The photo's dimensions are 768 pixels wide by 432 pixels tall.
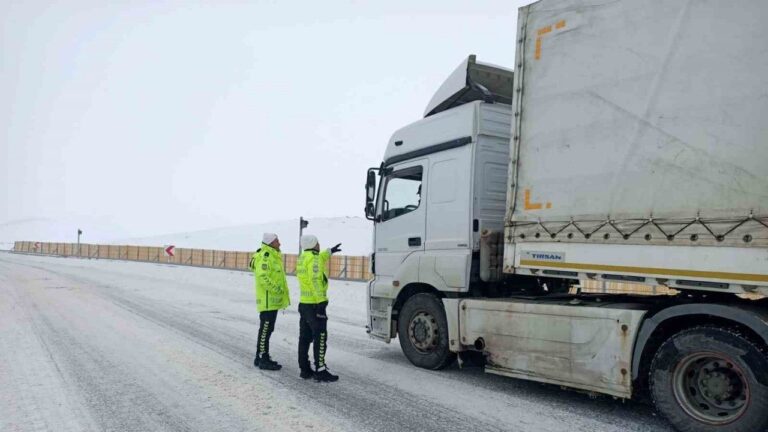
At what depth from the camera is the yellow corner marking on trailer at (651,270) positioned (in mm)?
3917

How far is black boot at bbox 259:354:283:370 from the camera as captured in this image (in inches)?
261

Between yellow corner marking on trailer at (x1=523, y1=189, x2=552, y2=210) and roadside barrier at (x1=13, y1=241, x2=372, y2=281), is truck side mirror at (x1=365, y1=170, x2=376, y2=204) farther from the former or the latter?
roadside barrier at (x1=13, y1=241, x2=372, y2=281)

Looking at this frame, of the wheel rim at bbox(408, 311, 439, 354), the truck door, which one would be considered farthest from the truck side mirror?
the wheel rim at bbox(408, 311, 439, 354)

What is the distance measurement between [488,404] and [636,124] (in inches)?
119

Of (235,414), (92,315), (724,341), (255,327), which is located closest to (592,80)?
(724,341)

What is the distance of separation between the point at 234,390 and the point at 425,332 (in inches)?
97.3

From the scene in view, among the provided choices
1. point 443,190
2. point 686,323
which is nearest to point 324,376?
point 443,190

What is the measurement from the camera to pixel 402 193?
762cm

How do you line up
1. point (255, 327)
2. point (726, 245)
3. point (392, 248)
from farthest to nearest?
point (255, 327)
point (392, 248)
point (726, 245)

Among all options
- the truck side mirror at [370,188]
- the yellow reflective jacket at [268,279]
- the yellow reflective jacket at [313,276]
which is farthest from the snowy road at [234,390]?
the truck side mirror at [370,188]

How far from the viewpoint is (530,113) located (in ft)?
18.9

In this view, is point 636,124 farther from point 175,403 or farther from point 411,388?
point 175,403

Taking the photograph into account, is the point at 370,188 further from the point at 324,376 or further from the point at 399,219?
the point at 324,376

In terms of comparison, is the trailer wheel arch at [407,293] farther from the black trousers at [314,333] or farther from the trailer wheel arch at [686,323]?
the trailer wheel arch at [686,323]
